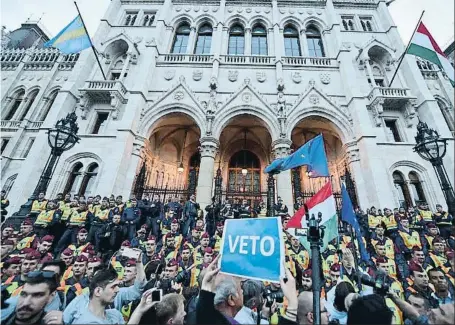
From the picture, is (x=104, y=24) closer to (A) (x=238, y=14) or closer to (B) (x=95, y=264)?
(A) (x=238, y=14)

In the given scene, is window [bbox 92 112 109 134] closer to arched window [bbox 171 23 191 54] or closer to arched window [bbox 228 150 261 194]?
arched window [bbox 171 23 191 54]

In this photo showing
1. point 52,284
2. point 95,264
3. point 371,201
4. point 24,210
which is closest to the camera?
point 52,284

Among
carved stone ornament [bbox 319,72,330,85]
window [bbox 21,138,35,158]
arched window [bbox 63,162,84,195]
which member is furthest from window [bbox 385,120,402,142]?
window [bbox 21,138,35,158]

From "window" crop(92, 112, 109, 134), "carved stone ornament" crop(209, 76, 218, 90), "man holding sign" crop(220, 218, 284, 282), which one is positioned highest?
"carved stone ornament" crop(209, 76, 218, 90)

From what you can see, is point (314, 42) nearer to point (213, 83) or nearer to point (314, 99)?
point (314, 99)

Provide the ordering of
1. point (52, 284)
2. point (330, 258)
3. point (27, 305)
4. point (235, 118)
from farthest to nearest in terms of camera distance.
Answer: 1. point (235, 118)
2. point (330, 258)
3. point (52, 284)
4. point (27, 305)

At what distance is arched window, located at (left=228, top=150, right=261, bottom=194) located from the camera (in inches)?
688

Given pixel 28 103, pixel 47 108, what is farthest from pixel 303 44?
pixel 28 103

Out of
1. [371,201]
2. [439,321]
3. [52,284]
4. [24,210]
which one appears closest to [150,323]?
[52,284]

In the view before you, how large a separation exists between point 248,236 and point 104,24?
2151 cm

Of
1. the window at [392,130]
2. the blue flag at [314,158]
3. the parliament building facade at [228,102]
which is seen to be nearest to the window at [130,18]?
the parliament building facade at [228,102]

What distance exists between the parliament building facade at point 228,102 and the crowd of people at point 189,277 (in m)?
4.20

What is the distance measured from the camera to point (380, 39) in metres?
16.9

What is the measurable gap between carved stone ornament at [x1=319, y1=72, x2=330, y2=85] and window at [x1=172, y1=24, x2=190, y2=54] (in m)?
10.9
